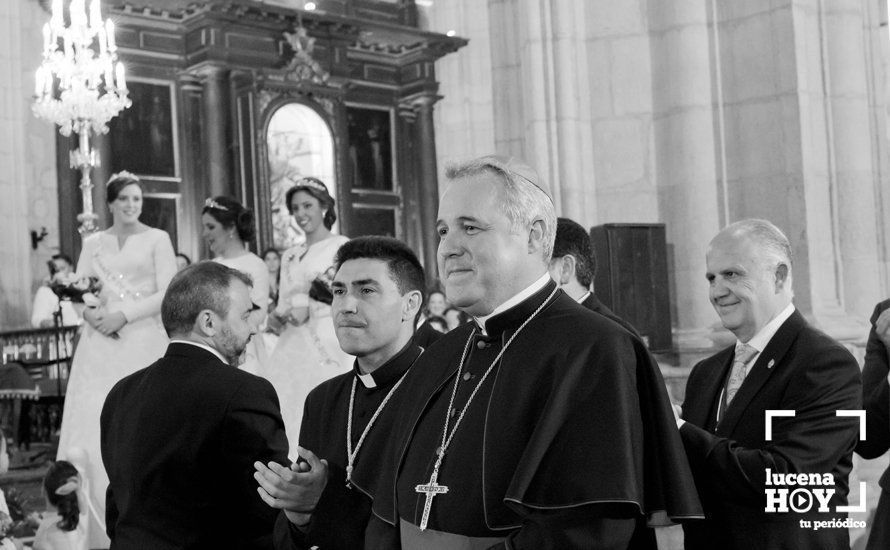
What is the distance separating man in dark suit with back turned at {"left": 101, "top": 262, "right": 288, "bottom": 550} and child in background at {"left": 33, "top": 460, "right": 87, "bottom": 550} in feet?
6.91

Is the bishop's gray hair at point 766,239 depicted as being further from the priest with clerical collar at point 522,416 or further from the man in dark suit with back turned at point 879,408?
the priest with clerical collar at point 522,416

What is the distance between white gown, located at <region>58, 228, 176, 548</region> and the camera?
6.30 meters

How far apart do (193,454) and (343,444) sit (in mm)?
584

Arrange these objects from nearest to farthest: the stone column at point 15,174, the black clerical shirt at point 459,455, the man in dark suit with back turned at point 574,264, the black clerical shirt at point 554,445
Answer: the black clerical shirt at point 554,445
the black clerical shirt at point 459,455
the man in dark suit with back turned at point 574,264
the stone column at point 15,174

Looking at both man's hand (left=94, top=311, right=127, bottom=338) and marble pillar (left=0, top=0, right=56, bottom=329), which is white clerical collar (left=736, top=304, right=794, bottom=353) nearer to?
man's hand (left=94, top=311, right=127, bottom=338)

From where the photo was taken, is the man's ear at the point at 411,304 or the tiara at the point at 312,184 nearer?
the man's ear at the point at 411,304

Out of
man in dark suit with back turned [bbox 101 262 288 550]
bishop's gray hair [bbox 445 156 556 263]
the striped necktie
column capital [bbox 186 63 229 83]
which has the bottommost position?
man in dark suit with back turned [bbox 101 262 288 550]

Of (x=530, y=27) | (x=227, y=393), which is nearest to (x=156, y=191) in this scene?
(x=530, y=27)

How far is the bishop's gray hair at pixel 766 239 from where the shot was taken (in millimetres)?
3523

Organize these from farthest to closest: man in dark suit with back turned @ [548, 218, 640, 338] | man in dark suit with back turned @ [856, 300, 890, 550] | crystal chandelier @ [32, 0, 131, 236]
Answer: crystal chandelier @ [32, 0, 131, 236], man in dark suit with back turned @ [548, 218, 640, 338], man in dark suit with back turned @ [856, 300, 890, 550]

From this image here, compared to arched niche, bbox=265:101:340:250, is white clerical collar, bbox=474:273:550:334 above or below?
below

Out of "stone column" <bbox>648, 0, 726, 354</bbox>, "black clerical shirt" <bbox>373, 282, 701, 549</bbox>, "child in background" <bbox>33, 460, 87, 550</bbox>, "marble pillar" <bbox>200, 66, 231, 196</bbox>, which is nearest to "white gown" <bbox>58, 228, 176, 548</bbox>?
"child in background" <bbox>33, 460, 87, 550</bbox>

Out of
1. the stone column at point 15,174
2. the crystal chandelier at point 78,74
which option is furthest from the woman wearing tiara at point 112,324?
the stone column at point 15,174

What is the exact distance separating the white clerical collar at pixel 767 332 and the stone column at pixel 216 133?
12.9m
